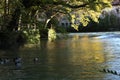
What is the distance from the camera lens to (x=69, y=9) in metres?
52.8

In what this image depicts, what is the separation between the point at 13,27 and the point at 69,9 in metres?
8.93

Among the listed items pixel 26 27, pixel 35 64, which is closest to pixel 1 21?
pixel 26 27

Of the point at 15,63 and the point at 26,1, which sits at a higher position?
the point at 26,1

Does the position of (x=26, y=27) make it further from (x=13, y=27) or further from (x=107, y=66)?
(x=107, y=66)

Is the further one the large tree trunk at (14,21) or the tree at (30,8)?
the large tree trunk at (14,21)

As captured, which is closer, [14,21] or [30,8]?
[14,21]

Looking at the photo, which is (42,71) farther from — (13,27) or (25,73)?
(13,27)

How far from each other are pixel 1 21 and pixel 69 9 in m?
11.3

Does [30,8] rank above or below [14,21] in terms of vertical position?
above

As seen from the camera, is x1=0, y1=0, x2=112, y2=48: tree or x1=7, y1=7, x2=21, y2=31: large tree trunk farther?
x1=7, y1=7, x2=21, y2=31: large tree trunk

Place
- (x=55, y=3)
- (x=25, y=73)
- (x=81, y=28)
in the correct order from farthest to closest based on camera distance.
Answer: (x=81, y=28), (x=55, y=3), (x=25, y=73)

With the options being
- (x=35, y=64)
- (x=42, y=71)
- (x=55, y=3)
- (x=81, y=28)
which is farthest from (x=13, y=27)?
(x=81, y=28)

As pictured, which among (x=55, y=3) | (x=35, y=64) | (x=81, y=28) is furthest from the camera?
(x=81, y=28)

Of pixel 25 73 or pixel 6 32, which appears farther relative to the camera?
pixel 6 32
